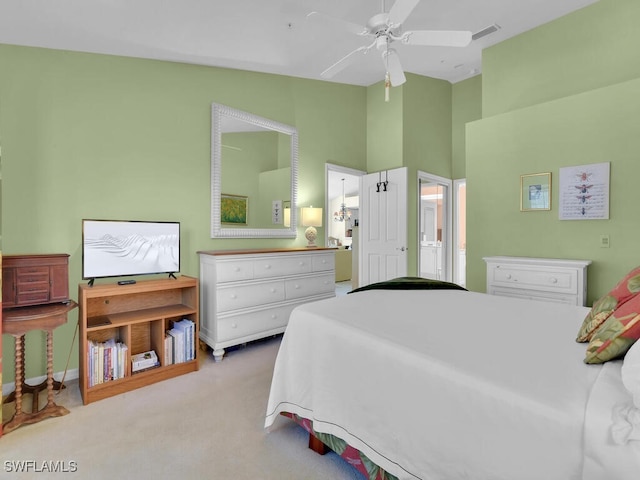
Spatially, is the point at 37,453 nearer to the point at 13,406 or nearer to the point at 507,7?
the point at 13,406

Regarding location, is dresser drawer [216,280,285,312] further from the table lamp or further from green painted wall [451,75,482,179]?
green painted wall [451,75,482,179]

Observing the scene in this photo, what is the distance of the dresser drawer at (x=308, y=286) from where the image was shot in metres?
3.62

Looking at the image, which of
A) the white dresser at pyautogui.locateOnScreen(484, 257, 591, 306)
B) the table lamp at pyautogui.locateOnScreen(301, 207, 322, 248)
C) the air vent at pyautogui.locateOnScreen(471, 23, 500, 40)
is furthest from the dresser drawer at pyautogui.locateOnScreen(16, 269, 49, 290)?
the air vent at pyautogui.locateOnScreen(471, 23, 500, 40)

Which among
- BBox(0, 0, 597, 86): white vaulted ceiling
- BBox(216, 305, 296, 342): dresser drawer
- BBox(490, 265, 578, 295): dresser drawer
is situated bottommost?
BBox(216, 305, 296, 342): dresser drawer

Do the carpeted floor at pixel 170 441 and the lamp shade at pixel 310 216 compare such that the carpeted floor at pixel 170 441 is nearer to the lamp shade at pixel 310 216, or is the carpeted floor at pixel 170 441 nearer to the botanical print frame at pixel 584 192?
the lamp shade at pixel 310 216

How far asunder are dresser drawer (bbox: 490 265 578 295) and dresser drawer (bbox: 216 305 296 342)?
86.8 inches

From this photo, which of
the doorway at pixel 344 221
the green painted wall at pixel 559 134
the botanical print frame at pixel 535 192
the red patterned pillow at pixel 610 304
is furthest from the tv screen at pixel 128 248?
the botanical print frame at pixel 535 192

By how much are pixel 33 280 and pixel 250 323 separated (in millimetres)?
1714

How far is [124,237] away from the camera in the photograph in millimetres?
2727

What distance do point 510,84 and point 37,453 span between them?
17.1 feet

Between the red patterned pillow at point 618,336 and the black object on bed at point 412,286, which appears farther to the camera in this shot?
the black object on bed at point 412,286

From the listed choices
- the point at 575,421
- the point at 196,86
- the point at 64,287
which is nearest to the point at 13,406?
the point at 64,287

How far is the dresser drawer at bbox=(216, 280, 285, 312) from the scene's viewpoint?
10.2 feet

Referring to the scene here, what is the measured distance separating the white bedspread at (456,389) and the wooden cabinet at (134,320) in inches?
51.4
